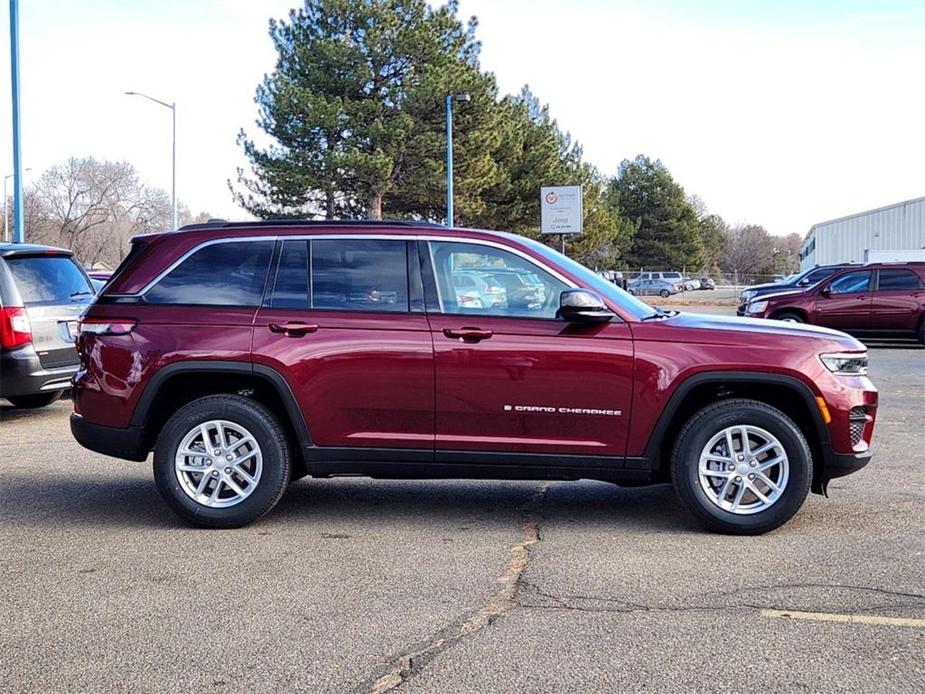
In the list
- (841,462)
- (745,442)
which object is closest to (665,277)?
(841,462)

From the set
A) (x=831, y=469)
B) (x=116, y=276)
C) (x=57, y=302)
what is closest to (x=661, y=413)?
(x=831, y=469)

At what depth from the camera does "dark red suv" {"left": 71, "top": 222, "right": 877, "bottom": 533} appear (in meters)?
5.70

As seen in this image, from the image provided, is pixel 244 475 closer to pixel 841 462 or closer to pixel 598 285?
pixel 598 285

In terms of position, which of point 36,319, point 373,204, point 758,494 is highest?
point 373,204

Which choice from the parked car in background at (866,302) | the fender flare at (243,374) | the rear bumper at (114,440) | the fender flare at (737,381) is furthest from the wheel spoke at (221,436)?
the parked car in background at (866,302)

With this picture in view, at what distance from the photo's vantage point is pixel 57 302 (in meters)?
Result: 10.2

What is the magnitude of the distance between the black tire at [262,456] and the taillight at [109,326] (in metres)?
0.63

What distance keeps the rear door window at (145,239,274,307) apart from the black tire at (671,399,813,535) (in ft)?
9.03

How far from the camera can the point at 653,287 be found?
65000mm

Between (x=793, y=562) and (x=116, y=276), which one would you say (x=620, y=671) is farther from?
(x=116, y=276)

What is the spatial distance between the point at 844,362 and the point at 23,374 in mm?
7653

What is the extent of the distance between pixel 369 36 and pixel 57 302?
27680 mm

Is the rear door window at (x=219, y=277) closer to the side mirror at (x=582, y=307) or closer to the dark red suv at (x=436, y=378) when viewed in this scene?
the dark red suv at (x=436, y=378)

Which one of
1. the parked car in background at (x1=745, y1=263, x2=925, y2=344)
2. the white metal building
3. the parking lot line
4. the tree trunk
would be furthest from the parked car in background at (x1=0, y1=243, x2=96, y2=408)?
the white metal building
